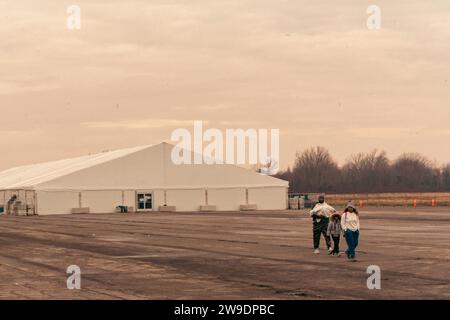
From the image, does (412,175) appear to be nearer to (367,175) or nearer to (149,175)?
(367,175)

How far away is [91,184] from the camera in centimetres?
8044

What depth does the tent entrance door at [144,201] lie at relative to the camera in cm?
8262

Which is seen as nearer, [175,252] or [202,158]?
[175,252]

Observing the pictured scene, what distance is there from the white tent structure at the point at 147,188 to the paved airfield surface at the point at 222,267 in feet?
142

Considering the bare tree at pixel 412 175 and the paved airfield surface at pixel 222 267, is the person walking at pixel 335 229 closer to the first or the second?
the paved airfield surface at pixel 222 267

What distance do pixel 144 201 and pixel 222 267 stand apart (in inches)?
2441

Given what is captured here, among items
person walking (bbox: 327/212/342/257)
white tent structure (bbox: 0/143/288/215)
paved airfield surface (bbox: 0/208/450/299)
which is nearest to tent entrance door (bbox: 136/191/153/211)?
white tent structure (bbox: 0/143/288/215)

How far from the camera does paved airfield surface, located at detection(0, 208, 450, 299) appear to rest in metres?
16.1

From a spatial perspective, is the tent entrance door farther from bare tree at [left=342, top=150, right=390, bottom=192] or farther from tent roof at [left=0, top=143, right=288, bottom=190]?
bare tree at [left=342, top=150, right=390, bottom=192]

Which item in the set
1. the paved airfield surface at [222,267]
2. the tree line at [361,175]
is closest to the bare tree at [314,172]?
the tree line at [361,175]

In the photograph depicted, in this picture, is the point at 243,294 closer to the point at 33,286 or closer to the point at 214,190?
the point at 33,286

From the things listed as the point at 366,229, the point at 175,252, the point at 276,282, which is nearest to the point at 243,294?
the point at 276,282
